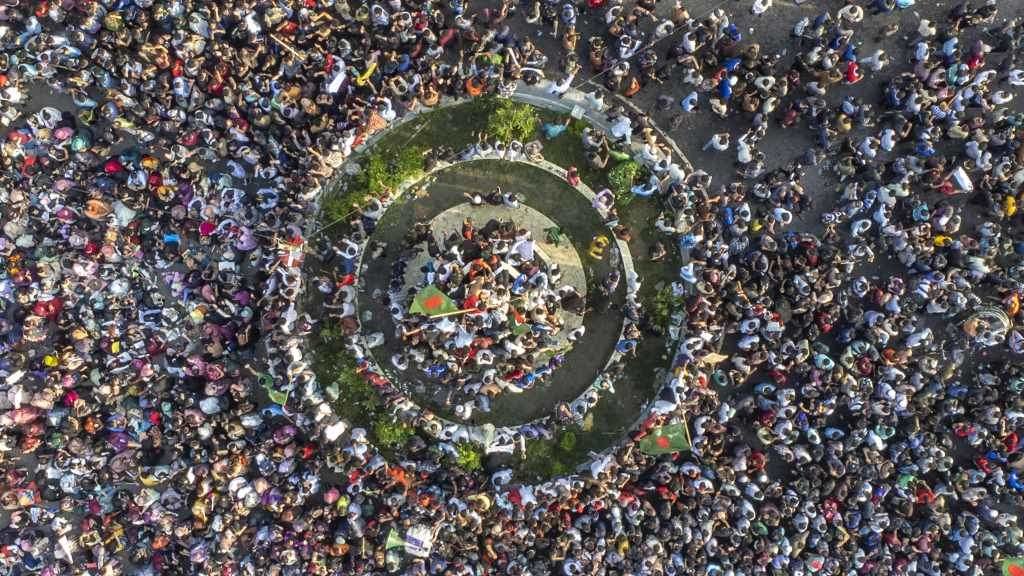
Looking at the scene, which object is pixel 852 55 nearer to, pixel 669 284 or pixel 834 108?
pixel 834 108

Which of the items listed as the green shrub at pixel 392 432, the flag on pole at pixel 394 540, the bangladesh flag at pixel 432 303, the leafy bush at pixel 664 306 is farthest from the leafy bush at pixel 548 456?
the bangladesh flag at pixel 432 303

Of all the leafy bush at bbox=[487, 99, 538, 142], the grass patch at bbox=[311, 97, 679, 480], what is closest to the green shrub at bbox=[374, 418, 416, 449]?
the grass patch at bbox=[311, 97, 679, 480]

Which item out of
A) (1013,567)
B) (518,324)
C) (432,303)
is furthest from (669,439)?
(1013,567)

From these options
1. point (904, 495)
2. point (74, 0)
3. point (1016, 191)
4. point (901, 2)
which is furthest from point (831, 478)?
point (74, 0)

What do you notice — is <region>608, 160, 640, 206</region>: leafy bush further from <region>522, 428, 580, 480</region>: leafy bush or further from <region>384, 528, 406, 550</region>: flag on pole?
<region>384, 528, 406, 550</region>: flag on pole

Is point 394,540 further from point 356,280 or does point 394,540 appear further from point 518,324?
point 356,280

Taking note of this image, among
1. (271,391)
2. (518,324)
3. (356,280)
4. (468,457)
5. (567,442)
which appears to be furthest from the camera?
(567,442)

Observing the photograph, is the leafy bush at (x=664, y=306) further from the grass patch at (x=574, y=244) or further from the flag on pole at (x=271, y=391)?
the flag on pole at (x=271, y=391)
